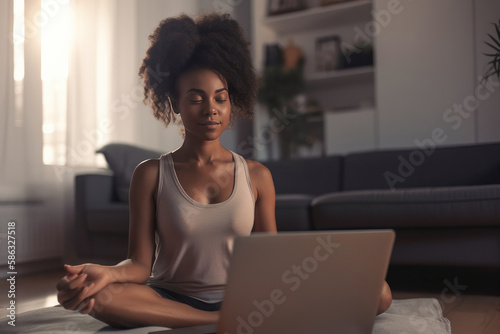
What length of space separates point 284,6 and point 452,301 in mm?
2588

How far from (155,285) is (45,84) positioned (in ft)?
5.91

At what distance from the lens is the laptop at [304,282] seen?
24.8 inches

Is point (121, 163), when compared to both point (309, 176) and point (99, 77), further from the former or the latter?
point (309, 176)

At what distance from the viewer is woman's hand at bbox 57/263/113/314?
769 mm

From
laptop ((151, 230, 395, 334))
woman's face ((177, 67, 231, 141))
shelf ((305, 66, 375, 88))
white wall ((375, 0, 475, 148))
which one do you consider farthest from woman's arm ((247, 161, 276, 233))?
shelf ((305, 66, 375, 88))

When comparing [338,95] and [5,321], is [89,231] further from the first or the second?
[338,95]

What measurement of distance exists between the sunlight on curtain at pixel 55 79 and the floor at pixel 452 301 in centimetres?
71

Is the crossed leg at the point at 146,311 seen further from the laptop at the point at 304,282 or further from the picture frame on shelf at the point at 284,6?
the picture frame on shelf at the point at 284,6

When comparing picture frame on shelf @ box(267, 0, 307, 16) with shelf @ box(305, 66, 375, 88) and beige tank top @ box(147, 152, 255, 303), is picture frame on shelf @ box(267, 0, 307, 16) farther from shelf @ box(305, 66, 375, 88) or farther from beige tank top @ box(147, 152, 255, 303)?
beige tank top @ box(147, 152, 255, 303)

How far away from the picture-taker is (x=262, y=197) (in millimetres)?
1029

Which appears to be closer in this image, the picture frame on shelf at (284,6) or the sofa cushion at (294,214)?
the sofa cushion at (294,214)

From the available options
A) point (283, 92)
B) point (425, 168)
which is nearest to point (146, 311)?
point (425, 168)

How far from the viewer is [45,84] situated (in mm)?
2393

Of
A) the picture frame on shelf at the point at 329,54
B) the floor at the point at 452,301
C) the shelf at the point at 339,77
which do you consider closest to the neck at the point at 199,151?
the floor at the point at 452,301
